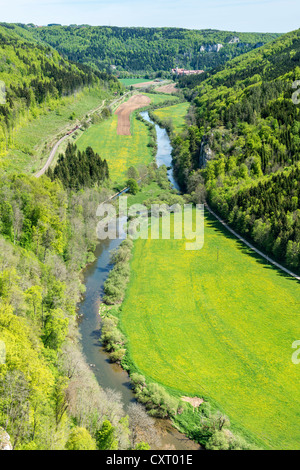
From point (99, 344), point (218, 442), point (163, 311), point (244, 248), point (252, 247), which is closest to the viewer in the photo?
point (218, 442)

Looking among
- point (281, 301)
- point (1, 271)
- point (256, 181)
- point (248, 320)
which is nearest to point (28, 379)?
point (1, 271)

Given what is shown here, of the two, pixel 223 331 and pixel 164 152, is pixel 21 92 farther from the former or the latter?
pixel 223 331

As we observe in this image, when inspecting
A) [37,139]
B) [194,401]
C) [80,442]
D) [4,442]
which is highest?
[37,139]

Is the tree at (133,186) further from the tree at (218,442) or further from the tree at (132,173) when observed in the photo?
the tree at (218,442)

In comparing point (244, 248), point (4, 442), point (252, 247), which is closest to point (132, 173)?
point (244, 248)

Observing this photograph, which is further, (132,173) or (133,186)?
(132,173)
